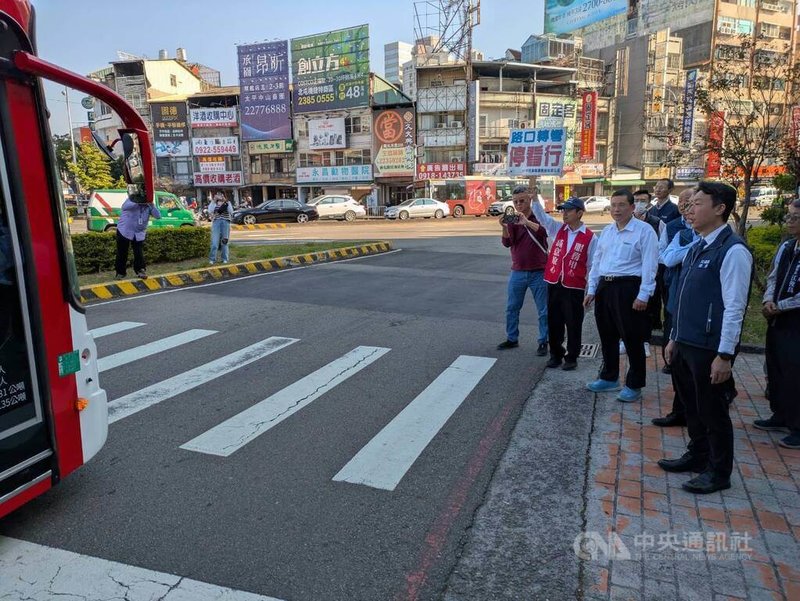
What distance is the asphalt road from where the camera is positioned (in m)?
2.97

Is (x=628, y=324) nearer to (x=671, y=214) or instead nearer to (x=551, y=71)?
(x=671, y=214)

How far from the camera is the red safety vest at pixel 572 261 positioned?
18.9 feet

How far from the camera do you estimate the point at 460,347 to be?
6992 mm

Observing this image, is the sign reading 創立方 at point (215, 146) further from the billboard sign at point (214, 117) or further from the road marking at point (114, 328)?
the road marking at point (114, 328)

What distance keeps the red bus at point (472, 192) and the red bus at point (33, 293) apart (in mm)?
37486

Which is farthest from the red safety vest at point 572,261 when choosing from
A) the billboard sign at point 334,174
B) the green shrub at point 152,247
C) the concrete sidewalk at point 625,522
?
the billboard sign at point 334,174

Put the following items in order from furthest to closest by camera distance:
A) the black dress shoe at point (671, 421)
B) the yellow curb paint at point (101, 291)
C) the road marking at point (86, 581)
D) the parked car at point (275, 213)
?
the parked car at point (275, 213) → the yellow curb paint at point (101, 291) → the black dress shoe at point (671, 421) → the road marking at point (86, 581)

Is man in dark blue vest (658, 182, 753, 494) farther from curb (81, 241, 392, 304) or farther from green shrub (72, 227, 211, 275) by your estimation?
green shrub (72, 227, 211, 275)

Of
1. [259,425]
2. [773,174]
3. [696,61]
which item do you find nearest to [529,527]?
[259,425]

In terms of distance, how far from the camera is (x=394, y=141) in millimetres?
44938

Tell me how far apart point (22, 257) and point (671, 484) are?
4048 mm

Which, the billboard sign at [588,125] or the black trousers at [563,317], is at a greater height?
the billboard sign at [588,125]

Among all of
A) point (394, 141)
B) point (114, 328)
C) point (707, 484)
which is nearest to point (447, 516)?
point (707, 484)

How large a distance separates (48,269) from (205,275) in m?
9.17
